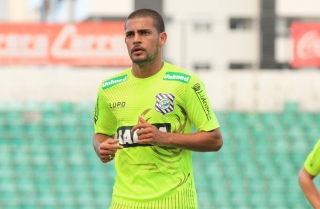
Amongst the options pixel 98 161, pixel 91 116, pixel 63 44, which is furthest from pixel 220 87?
pixel 63 44

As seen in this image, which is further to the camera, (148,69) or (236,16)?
(236,16)

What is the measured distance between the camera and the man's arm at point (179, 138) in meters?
4.16

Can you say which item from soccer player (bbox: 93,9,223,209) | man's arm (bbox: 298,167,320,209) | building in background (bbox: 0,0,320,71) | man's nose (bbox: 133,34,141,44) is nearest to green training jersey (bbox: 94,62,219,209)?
soccer player (bbox: 93,9,223,209)

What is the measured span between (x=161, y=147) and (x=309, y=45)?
31.0ft

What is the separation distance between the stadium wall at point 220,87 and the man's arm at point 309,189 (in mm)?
7851

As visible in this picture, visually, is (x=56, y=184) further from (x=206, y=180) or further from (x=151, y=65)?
(x=151, y=65)

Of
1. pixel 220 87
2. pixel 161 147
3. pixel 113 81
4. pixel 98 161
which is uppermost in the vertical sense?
pixel 113 81

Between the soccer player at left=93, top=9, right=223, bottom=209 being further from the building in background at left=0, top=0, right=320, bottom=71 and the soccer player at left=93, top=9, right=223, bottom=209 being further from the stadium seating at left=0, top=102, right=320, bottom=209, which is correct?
the building in background at left=0, top=0, right=320, bottom=71

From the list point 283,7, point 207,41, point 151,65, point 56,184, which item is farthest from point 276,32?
point 151,65

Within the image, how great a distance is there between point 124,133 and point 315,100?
9.27 m

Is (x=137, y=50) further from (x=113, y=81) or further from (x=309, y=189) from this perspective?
(x=309, y=189)

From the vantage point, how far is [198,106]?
4379 mm

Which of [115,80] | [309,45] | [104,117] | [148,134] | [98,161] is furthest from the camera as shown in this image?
[309,45]

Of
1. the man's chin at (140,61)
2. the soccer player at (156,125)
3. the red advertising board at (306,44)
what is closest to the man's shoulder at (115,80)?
the soccer player at (156,125)
